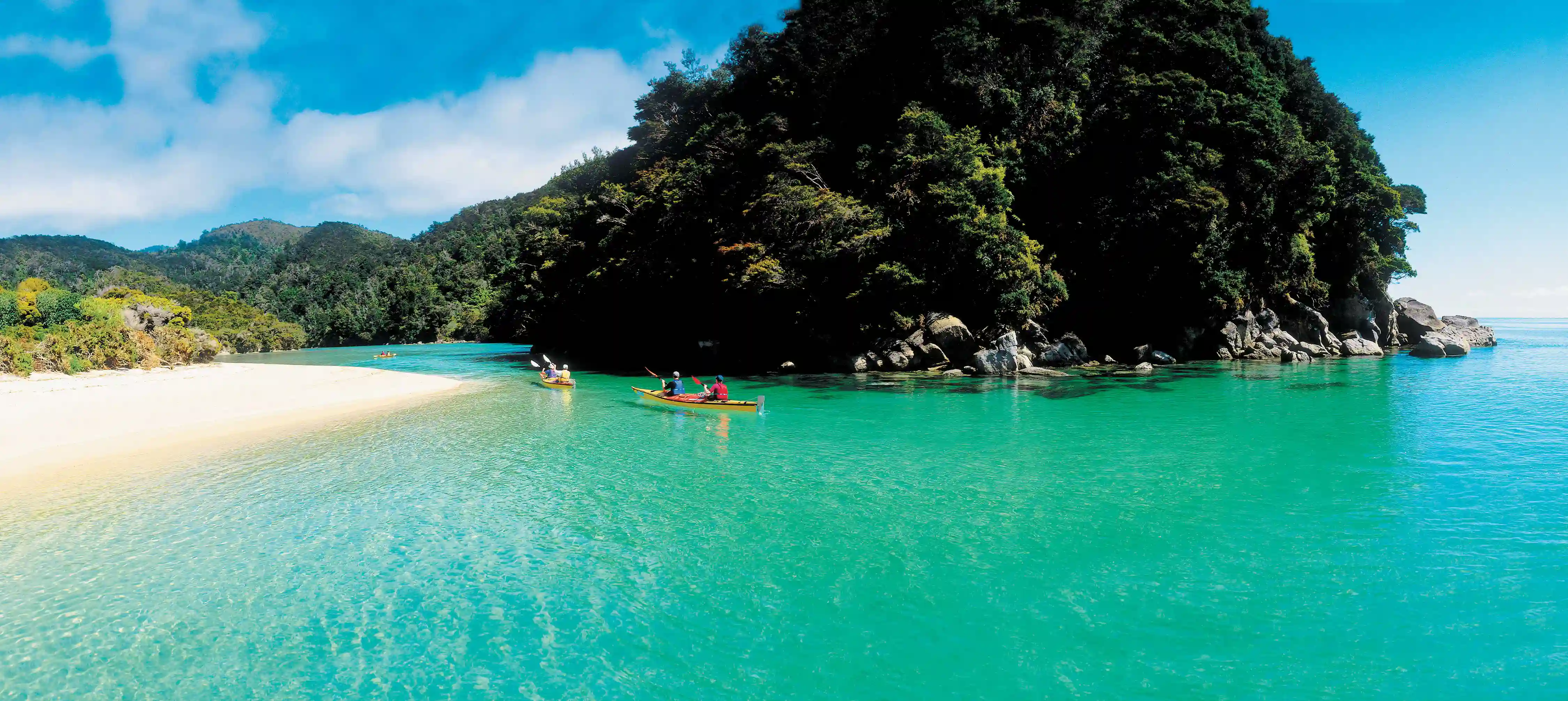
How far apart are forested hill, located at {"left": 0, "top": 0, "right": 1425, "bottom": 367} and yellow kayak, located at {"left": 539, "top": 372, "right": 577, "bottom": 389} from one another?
9634mm

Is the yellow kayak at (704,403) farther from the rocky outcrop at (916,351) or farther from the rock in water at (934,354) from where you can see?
the rock in water at (934,354)

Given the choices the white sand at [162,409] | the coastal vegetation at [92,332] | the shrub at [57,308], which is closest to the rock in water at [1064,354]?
the white sand at [162,409]

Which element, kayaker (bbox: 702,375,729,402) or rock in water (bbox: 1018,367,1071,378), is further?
rock in water (bbox: 1018,367,1071,378)

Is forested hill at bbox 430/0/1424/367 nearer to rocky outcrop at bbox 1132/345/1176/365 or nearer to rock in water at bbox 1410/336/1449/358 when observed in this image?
rocky outcrop at bbox 1132/345/1176/365

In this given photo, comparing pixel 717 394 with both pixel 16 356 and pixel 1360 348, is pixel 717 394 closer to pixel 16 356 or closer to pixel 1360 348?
pixel 16 356

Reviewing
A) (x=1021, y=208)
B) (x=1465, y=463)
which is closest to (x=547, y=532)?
(x=1465, y=463)

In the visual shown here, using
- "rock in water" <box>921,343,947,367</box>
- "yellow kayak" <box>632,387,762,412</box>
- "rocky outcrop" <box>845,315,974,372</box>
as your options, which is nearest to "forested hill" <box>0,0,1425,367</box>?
"rocky outcrop" <box>845,315,974,372</box>

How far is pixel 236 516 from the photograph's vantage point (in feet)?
38.6

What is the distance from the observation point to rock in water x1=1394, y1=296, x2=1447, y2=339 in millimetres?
46312

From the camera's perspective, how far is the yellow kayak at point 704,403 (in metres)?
22.2

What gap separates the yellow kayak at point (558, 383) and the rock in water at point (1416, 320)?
175 feet

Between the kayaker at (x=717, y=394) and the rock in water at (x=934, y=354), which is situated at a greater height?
the rock in water at (x=934, y=354)

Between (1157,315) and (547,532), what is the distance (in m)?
36.8

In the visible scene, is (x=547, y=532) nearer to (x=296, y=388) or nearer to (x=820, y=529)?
(x=820, y=529)
